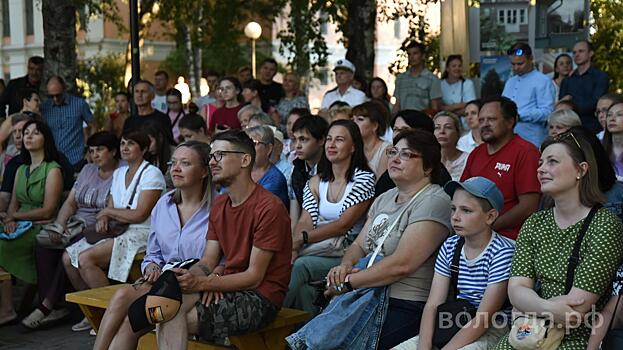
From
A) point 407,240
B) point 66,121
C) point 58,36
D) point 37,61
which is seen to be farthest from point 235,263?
point 37,61

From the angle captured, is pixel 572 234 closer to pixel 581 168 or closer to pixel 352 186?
pixel 581 168

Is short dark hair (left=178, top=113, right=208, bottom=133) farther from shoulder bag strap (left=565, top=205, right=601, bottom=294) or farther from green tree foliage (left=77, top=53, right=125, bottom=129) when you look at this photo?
green tree foliage (left=77, top=53, right=125, bottom=129)

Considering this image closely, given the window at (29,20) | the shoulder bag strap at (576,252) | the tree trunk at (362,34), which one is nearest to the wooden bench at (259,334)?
the shoulder bag strap at (576,252)

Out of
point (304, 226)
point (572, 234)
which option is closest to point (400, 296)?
point (572, 234)

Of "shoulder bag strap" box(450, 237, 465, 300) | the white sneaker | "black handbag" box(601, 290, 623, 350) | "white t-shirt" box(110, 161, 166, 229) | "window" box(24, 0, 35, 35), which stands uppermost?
"window" box(24, 0, 35, 35)

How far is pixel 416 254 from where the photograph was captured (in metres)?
5.27

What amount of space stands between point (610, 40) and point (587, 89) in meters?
→ 11.5

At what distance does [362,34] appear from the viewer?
51.8 ft

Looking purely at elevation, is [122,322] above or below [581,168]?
below

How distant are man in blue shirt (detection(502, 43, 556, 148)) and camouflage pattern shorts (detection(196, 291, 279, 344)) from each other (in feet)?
15.4

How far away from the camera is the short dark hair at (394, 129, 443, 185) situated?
556 centimetres

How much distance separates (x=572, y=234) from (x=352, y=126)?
2544 mm

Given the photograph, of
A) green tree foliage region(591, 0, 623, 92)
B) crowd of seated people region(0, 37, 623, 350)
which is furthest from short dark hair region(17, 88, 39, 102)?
green tree foliage region(591, 0, 623, 92)

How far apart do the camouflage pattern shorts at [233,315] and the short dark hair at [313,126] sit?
205 cm
